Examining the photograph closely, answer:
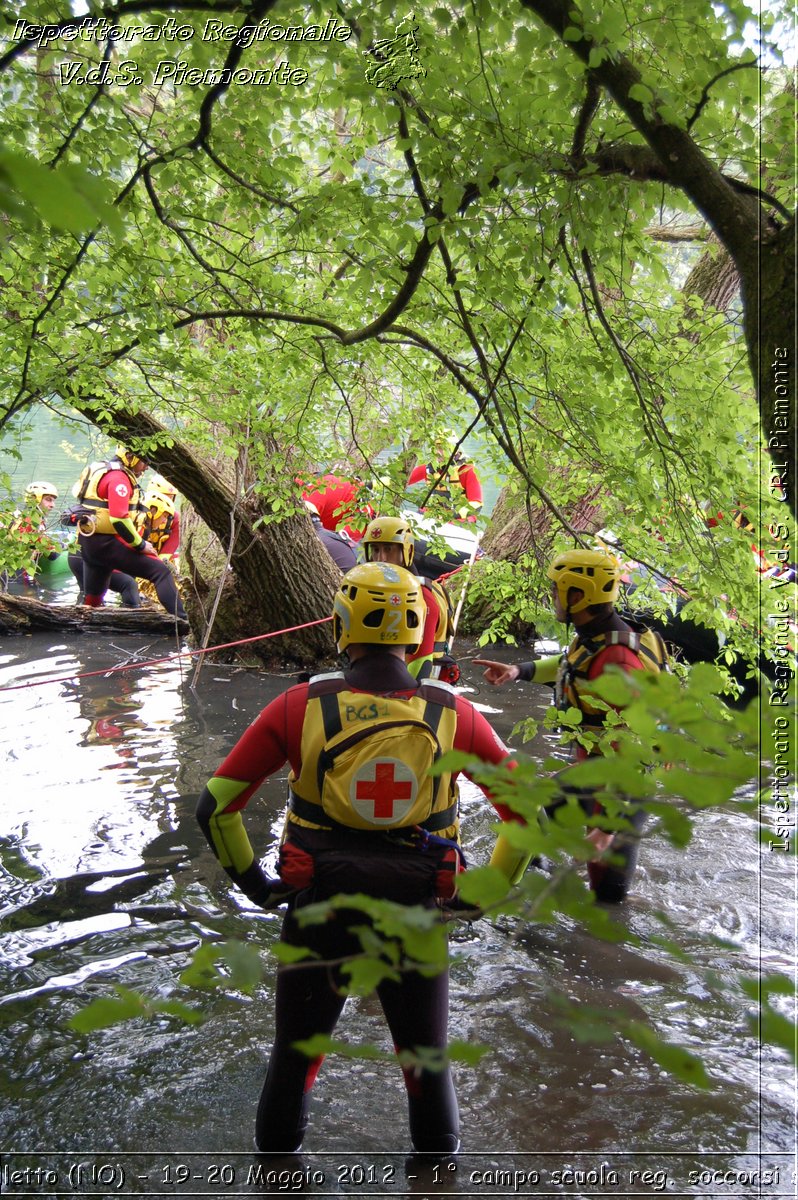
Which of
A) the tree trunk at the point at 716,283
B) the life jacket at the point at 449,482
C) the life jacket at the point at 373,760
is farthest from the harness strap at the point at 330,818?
the tree trunk at the point at 716,283

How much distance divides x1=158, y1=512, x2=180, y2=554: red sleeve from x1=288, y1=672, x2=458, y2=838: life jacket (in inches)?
493

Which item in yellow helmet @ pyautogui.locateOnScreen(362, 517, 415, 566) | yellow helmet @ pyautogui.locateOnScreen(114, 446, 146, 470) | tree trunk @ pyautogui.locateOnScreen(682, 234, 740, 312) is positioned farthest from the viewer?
yellow helmet @ pyautogui.locateOnScreen(114, 446, 146, 470)

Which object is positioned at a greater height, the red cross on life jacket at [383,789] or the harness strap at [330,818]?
the red cross on life jacket at [383,789]

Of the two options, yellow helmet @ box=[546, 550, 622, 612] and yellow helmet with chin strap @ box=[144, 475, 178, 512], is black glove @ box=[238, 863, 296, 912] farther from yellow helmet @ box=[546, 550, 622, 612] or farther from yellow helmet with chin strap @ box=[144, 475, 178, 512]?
yellow helmet with chin strap @ box=[144, 475, 178, 512]

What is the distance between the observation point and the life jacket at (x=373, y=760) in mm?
2645

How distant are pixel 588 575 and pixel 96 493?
9318 mm

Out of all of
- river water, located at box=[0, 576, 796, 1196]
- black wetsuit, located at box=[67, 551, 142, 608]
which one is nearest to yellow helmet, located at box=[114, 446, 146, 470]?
black wetsuit, located at box=[67, 551, 142, 608]

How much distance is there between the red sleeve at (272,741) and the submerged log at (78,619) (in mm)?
9862

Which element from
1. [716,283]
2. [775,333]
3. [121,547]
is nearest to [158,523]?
[121,547]

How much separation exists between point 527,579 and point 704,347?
1.81 meters

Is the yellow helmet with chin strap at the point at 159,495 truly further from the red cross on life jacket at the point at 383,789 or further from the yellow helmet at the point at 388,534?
the red cross on life jacket at the point at 383,789

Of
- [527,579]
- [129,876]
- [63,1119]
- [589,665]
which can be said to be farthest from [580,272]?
[63,1119]

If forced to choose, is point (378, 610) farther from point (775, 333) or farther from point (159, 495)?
point (159, 495)

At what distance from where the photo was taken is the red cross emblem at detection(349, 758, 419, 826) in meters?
2.63
